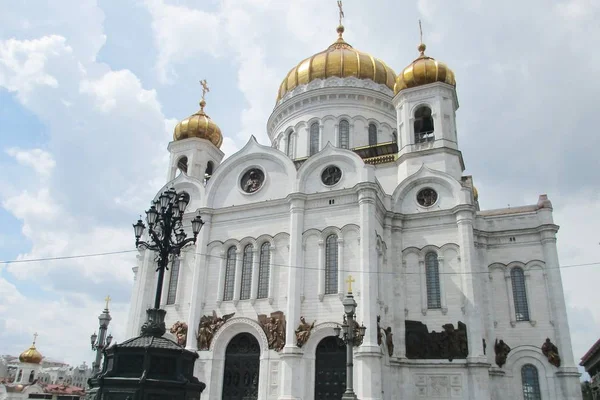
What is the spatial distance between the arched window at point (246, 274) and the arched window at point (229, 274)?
56cm

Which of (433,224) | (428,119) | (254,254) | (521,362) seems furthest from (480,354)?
(428,119)

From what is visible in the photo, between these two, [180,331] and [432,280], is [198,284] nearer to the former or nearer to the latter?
[180,331]

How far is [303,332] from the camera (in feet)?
67.3

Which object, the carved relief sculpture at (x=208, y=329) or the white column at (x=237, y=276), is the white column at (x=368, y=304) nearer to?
the white column at (x=237, y=276)

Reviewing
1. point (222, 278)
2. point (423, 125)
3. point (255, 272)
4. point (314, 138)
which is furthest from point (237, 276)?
point (423, 125)

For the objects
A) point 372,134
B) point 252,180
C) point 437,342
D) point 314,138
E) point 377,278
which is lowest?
point 437,342

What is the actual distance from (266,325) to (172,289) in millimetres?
5807

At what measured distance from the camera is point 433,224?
23.3 m

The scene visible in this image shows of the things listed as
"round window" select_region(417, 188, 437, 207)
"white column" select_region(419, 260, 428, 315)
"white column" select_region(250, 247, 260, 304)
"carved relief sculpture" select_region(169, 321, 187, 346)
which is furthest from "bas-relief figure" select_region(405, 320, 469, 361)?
"carved relief sculpture" select_region(169, 321, 187, 346)

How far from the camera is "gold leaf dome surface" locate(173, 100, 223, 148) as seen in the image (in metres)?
30.1

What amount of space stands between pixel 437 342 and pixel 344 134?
13302 mm

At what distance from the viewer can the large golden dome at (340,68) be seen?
30547mm

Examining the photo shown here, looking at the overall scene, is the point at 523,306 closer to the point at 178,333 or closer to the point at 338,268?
the point at 338,268

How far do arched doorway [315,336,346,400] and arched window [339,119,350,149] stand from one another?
491 inches
